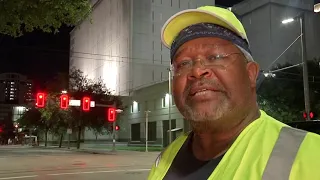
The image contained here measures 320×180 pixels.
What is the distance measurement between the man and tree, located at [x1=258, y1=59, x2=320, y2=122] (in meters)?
29.5

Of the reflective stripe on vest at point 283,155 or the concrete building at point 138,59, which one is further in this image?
the concrete building at point 138,59

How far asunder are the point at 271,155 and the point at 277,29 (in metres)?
53.7

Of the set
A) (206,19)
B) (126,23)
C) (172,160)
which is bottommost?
(172,160)


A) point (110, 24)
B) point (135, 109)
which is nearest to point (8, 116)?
point (110, 24)

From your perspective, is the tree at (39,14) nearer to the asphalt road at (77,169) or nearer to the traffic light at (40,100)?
the asphalt road at (77,169)

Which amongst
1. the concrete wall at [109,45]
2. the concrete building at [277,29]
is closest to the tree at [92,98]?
the concrete wall at [109,45]

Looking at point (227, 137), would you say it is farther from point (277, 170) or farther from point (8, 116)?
point (8, 116)

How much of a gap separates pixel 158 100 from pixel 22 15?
143 feet

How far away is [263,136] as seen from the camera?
1.29 metres

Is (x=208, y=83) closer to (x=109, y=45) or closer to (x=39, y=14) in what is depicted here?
(x=39, y=14)

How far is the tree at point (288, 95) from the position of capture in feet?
103

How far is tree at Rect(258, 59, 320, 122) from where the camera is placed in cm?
3148

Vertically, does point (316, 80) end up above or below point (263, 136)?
above

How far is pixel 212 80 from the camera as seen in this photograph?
148 centimetres
